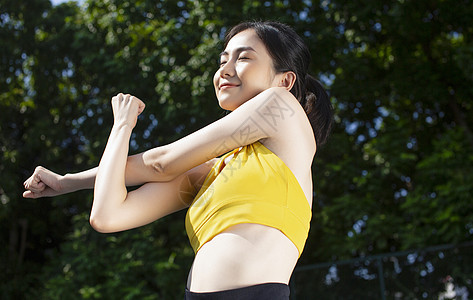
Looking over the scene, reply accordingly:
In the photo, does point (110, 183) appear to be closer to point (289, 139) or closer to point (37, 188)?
point (37, 188)

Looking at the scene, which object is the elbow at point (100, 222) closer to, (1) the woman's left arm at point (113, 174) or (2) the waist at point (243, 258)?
(1) the woman's left arm at point (113, 174)

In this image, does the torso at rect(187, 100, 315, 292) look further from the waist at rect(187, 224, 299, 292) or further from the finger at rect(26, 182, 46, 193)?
the finger at rect(26, 182, 46, 193)

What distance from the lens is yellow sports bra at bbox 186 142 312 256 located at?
1223mm

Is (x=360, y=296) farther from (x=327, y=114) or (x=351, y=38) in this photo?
(x=327, y=114)

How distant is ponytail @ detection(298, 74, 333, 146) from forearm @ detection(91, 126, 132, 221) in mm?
587

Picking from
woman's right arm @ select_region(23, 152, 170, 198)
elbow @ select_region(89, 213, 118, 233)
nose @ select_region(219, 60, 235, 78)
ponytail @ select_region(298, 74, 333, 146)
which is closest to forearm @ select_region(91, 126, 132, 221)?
elbow @ select_region(89, 213, 118, 233)

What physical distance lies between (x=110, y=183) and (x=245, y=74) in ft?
1.51

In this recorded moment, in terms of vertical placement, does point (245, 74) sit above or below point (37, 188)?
above

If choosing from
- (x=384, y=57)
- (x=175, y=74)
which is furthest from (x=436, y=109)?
(x=175, y=74)

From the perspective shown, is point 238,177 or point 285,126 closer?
point 238,177

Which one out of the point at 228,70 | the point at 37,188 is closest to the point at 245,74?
the point at 228,70

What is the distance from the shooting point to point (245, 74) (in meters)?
1.46

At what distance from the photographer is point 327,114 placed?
5.45 feet

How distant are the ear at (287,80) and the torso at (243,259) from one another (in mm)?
474
